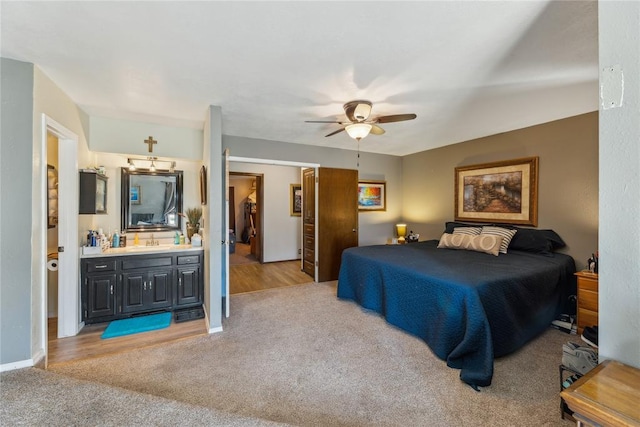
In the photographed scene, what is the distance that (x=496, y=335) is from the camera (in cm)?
224

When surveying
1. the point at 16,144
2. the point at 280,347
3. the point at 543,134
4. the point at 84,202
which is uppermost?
the point at 543,134

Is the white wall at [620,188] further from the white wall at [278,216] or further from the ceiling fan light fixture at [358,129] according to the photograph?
the white wall at [278,216]

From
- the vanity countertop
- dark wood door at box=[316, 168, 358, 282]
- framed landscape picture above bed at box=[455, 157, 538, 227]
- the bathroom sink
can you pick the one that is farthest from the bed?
the bathroom sink

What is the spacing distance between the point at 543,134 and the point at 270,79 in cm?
370

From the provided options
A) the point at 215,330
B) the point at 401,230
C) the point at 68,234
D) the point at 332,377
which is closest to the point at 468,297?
the point at 332,377

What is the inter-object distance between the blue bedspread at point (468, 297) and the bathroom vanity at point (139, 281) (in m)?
Result: 2.21

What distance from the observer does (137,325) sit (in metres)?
2.96

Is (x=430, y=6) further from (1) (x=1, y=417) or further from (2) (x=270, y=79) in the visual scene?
(1) (x=1, y=417)

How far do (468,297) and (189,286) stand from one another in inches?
125

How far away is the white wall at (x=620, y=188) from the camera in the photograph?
2.93 ft

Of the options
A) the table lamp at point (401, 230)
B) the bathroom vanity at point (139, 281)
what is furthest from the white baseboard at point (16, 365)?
the table lamp at point (401, 230)

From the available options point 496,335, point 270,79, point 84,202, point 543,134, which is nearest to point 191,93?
point 270,79

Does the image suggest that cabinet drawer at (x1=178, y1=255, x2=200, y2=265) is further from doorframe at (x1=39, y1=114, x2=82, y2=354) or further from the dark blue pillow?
the dark blue pillow

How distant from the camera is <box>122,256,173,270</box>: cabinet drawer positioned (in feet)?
10.1
